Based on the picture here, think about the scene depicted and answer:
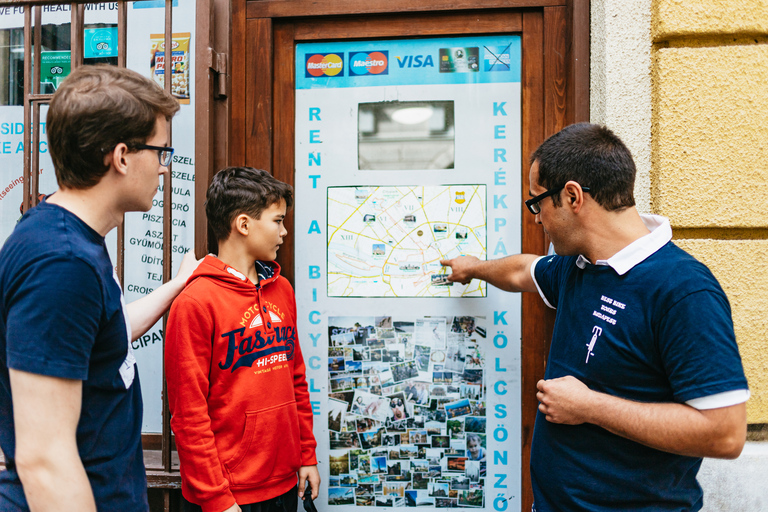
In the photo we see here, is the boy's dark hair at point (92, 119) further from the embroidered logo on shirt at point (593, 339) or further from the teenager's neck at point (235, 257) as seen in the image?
the embroidered logo on shirt at point (593, 339)

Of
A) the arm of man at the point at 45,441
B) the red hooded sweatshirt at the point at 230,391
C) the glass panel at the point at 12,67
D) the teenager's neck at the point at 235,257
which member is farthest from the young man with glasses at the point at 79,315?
the glass panel at the point at 12,67

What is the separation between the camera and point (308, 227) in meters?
2.27

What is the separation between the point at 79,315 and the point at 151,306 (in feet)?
2.48

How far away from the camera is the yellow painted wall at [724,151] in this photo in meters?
1.84

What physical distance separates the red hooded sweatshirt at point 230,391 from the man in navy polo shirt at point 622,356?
0.89 meters

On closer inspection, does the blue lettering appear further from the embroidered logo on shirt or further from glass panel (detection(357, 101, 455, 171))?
the embroidered logo on shirt

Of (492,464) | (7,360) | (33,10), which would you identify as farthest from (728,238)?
(33,10)

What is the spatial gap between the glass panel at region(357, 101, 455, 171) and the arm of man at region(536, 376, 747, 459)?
47.8 inches

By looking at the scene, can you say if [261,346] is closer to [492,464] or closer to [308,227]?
[308,227]

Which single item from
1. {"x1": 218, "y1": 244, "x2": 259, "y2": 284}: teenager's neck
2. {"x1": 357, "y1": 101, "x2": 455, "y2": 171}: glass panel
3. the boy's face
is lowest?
{"x1": 218, "y1": 244, "x2": 259, "y2": 284}: teenager's neck

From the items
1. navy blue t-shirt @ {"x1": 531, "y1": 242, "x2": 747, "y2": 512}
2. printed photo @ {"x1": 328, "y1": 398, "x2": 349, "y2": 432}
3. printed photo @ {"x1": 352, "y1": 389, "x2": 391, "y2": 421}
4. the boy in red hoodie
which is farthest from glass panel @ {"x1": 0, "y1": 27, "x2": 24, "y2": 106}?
navy blue t-shirt @ {"x1": 531, "y1": 242, "x2": 747, "y2": 512}

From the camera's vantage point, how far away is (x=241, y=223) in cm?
180

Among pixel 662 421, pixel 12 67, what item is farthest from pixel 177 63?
pixel 662 421

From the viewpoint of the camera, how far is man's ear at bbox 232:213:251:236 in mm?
1801
